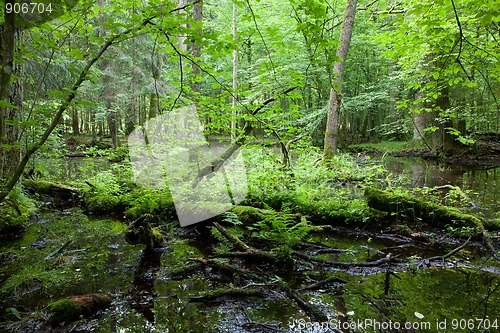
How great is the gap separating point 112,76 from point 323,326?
56.2ft

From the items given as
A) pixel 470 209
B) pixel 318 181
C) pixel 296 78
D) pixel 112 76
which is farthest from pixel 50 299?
pixel 112 76

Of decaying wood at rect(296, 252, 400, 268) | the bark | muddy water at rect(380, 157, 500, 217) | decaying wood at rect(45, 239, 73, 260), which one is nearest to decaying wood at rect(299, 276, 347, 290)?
decaying wood at rect(296, 252, 400, 268)

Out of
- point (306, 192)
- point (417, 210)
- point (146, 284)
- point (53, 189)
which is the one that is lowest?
point (146, 284)

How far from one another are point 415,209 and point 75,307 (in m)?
6.11

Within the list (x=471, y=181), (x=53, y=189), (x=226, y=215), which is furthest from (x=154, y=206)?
(x=471, y=181)

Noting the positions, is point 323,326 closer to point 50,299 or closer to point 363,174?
point 50,299

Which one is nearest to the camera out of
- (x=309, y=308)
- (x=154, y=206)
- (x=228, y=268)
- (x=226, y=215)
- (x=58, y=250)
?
(x=309, y=308)

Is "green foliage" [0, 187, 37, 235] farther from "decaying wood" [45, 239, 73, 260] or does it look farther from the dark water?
"decaying wood" [45, 239, 73, 260]

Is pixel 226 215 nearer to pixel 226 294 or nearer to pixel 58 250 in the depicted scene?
pixel 226 294

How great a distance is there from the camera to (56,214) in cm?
787

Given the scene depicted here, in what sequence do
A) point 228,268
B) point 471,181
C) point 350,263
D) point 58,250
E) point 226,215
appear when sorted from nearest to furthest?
1. point 228,268
2. point 350,263
3. point 58,250
4. point 226,215
5. point 471,181

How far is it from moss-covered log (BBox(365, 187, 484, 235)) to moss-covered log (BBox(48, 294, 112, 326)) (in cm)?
527

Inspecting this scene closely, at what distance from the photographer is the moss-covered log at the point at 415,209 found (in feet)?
19.1

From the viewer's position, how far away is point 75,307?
3.25 m
